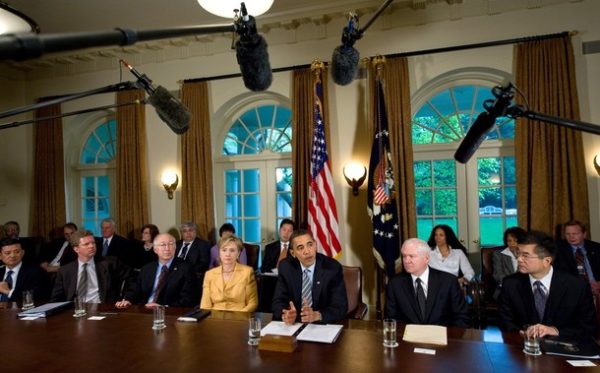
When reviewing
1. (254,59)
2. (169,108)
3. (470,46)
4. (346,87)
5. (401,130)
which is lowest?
(169,108)

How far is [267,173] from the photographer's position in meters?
6.06

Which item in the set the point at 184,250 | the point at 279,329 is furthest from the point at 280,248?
the point at 279,329

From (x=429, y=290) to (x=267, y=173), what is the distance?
12.8 ft

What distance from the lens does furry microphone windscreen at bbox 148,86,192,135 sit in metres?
1.61

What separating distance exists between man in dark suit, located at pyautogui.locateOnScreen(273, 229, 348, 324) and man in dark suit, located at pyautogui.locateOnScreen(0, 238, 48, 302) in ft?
7.76

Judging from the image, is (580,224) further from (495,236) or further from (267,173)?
(267,173)

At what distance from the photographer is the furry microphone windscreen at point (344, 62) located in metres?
1.76

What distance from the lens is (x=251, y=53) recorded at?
145cm

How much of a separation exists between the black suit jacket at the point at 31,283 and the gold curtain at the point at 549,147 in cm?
501

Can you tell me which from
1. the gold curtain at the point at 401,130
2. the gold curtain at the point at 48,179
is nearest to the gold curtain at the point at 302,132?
the gold curtain at the point at 401,130

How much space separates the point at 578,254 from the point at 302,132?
345 centimetres

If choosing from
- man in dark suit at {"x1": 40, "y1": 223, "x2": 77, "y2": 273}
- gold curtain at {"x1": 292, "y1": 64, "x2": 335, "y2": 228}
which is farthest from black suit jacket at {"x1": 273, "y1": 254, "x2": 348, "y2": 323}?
man in dark suit at {"x1": 40, "y1": 223, "x2": 77, "y2": 273}

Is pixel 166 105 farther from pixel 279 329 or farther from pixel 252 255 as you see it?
pixel 252 255

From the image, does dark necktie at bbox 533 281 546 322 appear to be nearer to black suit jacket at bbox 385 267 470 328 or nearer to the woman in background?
black suit jacket at bbox 385 267 470 328
